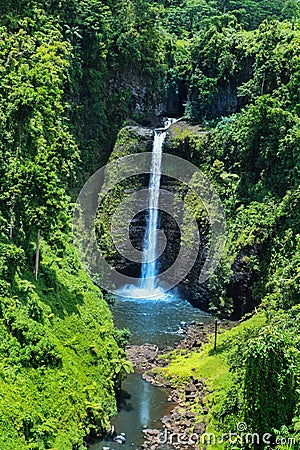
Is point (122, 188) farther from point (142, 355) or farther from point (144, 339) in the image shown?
point (142, 355)

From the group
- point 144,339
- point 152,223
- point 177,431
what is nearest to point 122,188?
point 152,223

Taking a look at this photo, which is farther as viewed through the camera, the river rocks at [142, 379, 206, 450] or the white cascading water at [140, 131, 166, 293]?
the white cascading water at [140, 131, 166, 293]

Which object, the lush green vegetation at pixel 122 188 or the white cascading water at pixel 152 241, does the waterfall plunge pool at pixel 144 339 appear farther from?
the white cascading water at pixel 152 241

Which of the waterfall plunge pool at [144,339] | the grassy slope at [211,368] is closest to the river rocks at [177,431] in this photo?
the waterfall plunge pool at [144,339]

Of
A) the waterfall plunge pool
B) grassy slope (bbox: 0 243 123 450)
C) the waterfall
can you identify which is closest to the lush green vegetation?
grassy slope (bbox: 0 243 123 450)

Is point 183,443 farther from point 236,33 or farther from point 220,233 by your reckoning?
point 236,33

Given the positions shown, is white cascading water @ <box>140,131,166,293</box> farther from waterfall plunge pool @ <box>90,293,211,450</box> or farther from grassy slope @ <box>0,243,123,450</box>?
grassy slope @ <box>0,243,123,450</box>

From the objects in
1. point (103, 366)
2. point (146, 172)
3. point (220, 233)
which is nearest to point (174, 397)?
point (103, 366)
